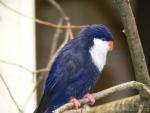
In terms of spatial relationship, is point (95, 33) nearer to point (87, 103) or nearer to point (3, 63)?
point (87, 103)

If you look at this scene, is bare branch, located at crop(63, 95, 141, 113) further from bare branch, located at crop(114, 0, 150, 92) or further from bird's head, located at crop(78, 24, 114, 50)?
bird's head, located at crop(78, 24, 114, 50)

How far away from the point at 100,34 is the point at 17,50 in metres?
0.77

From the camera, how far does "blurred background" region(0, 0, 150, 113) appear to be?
6.53 feet

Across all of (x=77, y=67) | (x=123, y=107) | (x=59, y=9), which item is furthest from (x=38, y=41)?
(x=123, y=107)

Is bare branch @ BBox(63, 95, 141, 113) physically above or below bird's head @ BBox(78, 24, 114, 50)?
below

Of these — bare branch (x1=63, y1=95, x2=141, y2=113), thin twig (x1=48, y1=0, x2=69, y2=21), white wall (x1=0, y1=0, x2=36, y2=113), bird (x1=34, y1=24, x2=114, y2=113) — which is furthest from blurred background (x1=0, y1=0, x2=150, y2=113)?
bare branch (x1=63, y1=95, x2=141, y2=113)

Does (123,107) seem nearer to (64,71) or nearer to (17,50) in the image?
(64,71)

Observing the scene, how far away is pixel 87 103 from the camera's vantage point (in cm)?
116

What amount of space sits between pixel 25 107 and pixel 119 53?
0.49 m

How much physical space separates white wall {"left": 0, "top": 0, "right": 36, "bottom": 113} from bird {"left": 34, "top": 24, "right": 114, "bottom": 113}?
2.03ft

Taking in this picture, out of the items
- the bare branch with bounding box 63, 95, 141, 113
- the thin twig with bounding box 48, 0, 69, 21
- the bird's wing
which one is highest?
the thin twig with bounding box 48, 0, 69, 21

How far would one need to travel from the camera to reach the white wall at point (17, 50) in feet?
6.51

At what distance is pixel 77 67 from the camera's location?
136 cm

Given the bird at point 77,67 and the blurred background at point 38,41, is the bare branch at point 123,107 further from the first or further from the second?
the blurred background at point 38,41
